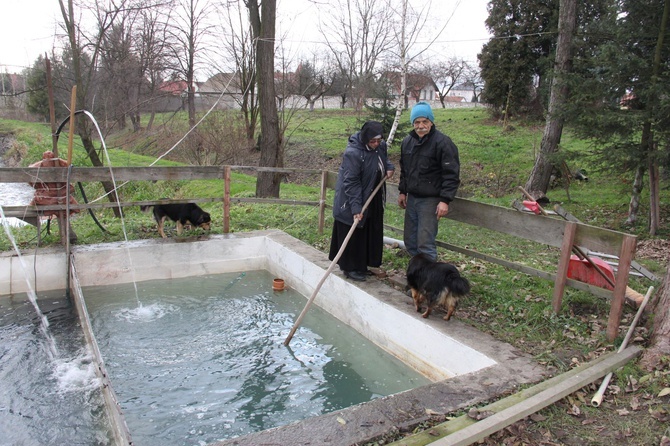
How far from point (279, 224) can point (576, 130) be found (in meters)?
6.18

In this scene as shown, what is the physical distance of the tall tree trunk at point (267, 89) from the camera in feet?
35.2

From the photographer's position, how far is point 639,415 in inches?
121

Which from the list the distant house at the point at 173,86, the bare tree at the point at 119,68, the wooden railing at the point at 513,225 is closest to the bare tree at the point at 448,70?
the distant house at the point at 173,86

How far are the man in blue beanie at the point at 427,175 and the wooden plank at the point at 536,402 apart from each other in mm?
1960

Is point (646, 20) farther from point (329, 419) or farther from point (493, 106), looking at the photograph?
point (493, 106)

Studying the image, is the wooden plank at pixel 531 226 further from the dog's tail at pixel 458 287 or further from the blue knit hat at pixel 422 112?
the blue knit hat at pixel 422 112

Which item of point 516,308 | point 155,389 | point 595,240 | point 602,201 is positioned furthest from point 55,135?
point 602,201

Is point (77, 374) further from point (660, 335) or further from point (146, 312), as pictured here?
point (660, 335)

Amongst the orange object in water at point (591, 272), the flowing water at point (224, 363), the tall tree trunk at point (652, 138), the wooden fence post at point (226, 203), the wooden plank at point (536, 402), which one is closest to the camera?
the wooden plank at point (536, 402)

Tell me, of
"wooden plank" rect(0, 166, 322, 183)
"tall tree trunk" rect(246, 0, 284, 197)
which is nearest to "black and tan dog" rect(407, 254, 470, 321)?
"wooden plank" rect(0, 166, 322, 183)

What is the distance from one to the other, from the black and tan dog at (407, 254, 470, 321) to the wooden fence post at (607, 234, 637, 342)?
1.13m

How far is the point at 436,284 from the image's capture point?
4.38m

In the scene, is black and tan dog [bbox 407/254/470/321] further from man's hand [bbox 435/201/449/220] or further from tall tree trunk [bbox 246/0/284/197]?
tall tree trunk [bbox 246/0/284/197]

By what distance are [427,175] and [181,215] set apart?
4.06 metres
